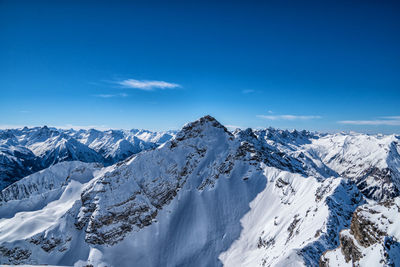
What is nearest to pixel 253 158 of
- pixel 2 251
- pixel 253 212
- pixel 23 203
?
pixel 253 212

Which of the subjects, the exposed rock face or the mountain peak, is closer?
the exposed rock face

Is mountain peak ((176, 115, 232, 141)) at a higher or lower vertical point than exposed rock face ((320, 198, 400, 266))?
higher

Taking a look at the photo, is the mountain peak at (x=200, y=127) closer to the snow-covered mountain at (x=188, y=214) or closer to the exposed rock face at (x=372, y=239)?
the snow-covered mountain at (x=188, y=214)

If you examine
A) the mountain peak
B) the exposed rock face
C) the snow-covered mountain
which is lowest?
the snow-covered mountain

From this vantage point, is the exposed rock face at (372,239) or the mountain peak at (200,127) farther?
the mountain peak at (200,127)

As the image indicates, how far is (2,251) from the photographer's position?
97812 millimetres

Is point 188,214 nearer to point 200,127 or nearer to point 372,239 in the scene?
point 200,127

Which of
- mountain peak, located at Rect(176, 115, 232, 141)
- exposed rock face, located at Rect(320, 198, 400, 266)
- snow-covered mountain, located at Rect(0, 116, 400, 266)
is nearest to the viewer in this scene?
exposed rock face, located at Rect(320, 198, 400, 266)

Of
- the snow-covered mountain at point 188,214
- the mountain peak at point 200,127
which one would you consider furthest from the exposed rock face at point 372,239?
the mountain peak at point 200,127

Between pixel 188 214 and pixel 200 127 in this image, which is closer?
pixel 188 214

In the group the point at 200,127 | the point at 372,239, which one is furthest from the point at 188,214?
the point at 372,239

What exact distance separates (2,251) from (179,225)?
8081 centimetres

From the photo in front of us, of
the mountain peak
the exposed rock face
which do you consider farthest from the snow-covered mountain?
the exposed rock face

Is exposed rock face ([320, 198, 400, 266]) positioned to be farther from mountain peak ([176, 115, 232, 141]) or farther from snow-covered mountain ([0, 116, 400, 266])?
mountain peak ([176, 115, 232, 141])
